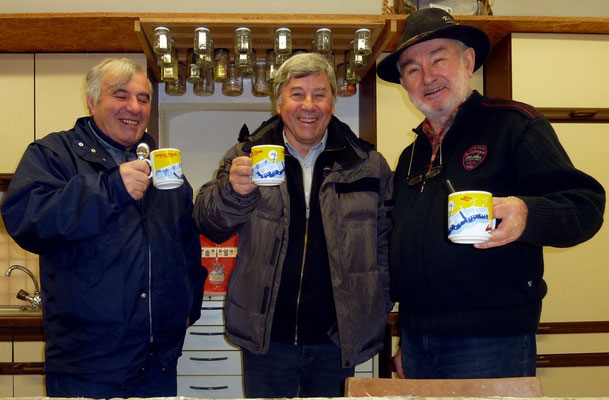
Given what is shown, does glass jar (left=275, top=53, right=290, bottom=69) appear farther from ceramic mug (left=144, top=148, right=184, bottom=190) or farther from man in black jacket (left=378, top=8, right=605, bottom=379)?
ceramic mug (left=144, top=148, right=184, bottom=190)

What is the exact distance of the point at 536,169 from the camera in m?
1.13

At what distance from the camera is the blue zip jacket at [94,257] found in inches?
48.5

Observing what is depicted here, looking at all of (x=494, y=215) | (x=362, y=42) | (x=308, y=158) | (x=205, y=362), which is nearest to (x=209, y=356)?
(x=205, y=362)

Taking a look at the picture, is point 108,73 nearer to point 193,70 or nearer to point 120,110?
point 120,110

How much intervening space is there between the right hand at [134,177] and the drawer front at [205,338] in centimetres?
129

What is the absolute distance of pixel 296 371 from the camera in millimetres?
1510

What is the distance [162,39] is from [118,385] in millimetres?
1515

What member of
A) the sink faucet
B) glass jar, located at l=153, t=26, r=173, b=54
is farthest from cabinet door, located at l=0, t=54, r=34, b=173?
glass jar, located at l=153, t=26, r=173, b=54

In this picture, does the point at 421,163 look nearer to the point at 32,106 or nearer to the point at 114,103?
the point at 114,103

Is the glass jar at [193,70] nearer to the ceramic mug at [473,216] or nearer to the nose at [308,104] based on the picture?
the nose at [308,104]

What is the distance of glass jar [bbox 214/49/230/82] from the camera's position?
2.45m

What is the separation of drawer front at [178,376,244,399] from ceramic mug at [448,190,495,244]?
1.77m

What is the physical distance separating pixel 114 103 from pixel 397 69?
2.89 ft

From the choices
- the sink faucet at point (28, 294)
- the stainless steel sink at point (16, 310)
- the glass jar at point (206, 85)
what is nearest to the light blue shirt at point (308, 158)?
the glass jar at point (206, 85)
